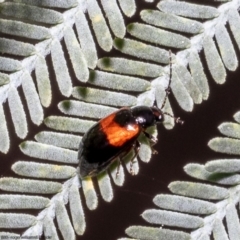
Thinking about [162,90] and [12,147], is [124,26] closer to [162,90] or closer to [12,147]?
[162,90]

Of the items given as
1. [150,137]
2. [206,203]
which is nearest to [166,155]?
[150,137]

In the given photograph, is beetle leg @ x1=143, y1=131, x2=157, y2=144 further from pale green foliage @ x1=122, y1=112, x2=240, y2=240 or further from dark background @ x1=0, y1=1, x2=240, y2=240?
pale green foliage @ x1=122, y1=112, x2=240, y2=240

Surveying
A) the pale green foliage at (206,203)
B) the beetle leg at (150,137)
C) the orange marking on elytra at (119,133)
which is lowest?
the pale green foliage at (206,203)

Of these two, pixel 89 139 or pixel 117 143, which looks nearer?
pixel 89 139

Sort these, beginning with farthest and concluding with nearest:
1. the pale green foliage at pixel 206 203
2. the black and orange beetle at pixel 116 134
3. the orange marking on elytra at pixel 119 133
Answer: the orange marking on elytra at pixel 119 133 < the black and orange beetle at pixel 116 134 < the pale green foliage at pixel 206 203

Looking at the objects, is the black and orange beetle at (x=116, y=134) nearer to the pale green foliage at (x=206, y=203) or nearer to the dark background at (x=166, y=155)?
the dark background at (x=166, y=155)

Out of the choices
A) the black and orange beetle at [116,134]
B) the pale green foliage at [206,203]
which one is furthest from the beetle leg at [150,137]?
the pale green foliage at [206,203]

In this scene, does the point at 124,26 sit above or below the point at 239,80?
A: above

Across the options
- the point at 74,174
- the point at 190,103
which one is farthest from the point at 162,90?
the point at 74,174
